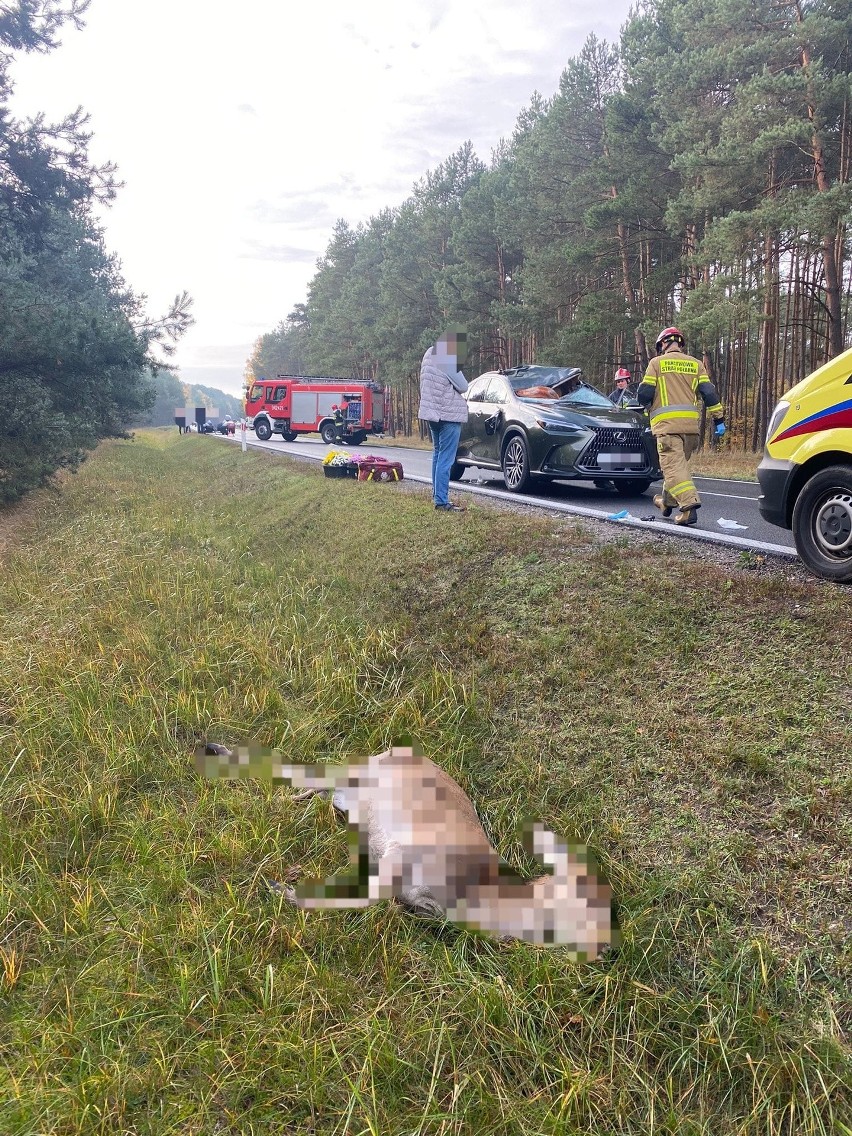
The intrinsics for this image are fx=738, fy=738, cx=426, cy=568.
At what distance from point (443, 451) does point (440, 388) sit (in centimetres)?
66

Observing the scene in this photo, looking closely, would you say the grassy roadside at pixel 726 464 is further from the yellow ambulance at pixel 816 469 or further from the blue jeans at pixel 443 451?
the yellow ambulance at pixel 816 469

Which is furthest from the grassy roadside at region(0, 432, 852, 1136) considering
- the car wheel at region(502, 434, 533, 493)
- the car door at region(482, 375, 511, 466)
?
the car door at region(482, 375, 511, 466)

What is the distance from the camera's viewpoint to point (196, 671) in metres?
5.03

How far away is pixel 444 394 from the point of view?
7.44 meters

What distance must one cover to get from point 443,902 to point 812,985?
4.16 ft

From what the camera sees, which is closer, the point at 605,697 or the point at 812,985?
the point at 812,985

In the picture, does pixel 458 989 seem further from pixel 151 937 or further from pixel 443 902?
pixel 151 937

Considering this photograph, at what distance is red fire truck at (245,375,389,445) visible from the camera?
31.6 m

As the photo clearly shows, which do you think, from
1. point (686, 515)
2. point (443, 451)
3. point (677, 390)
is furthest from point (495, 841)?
point (443, 451)

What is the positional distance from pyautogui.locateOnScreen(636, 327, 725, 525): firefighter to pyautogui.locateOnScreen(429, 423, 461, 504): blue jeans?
1.92m

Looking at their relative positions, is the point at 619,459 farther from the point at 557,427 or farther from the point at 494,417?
the point at 494,417

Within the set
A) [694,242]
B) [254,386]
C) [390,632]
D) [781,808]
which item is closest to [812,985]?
[781,808]

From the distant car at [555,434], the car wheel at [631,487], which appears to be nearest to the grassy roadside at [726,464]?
the car wheel at [631,487]

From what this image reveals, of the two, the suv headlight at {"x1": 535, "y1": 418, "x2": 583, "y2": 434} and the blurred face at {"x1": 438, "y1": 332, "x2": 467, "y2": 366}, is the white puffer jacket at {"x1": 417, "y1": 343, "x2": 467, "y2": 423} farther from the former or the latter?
the suv headlight at {"x1": 535, "y1": 418, "x2": 583, "y2": 434}
